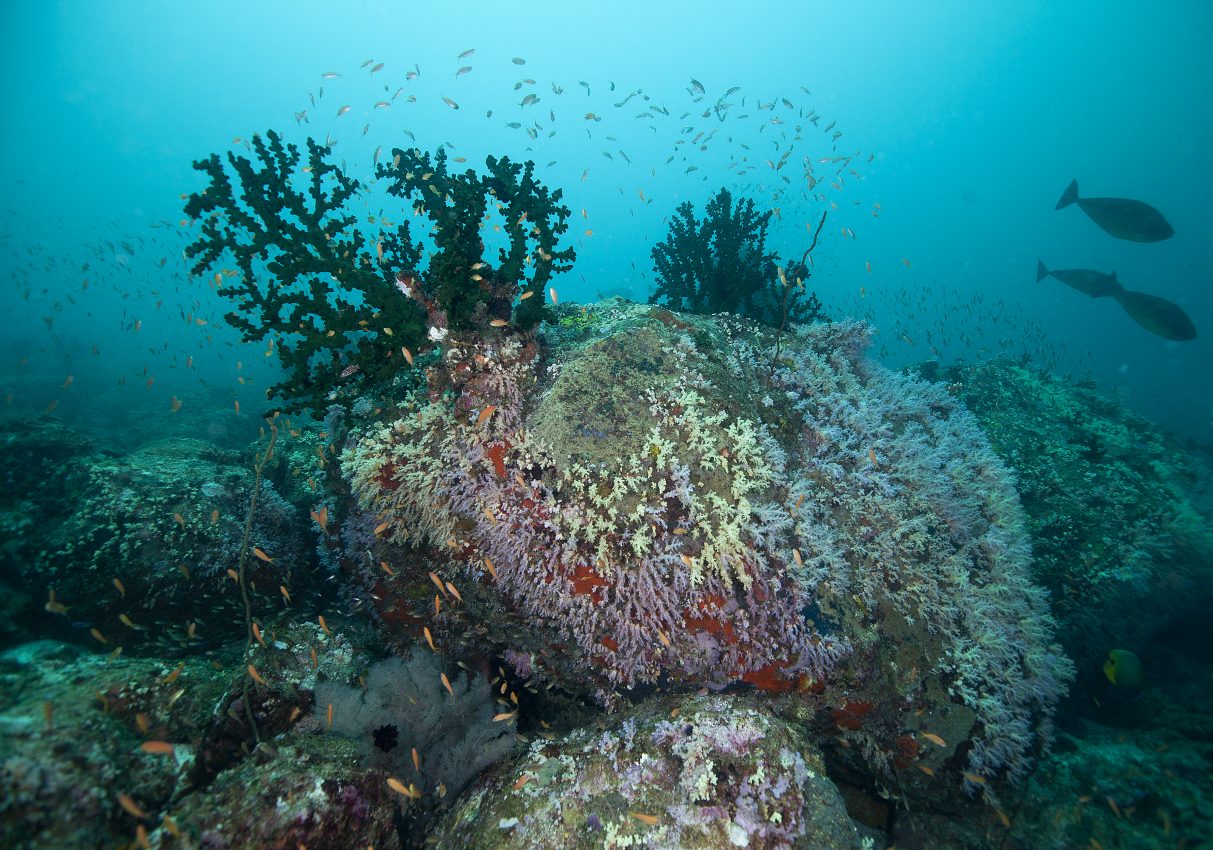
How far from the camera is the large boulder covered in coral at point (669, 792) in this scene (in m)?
3.08

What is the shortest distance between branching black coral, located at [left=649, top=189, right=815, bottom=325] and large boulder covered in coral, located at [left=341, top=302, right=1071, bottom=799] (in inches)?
236

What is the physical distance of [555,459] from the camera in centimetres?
415

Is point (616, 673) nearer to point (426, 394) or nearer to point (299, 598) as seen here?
point (426, 394)

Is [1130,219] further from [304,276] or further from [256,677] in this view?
[256,677]

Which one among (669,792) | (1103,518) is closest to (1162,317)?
(1103,518)

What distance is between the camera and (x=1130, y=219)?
14.2 meters

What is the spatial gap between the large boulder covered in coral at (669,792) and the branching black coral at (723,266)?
27.4ft

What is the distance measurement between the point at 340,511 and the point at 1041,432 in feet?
39.4

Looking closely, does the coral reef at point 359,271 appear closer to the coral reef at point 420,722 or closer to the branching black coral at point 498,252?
the branching black coral at point 498,252

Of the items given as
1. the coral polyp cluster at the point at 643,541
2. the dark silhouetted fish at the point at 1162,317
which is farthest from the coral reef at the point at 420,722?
the dark silhouetted fish at the point at 1162,317

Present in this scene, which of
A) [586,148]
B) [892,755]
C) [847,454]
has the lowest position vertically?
[892,755]

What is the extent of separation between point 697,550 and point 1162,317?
1826cm

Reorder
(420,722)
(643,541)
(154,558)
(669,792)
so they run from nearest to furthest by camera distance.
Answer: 1. (669,792)
2. (643,541)
3. (420,722)
4. (154,558)

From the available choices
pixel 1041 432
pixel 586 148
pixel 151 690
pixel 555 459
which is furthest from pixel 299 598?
pixel 586 148
